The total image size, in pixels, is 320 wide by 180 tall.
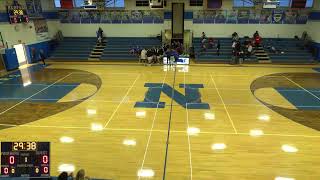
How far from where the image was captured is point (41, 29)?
2130 centimetres

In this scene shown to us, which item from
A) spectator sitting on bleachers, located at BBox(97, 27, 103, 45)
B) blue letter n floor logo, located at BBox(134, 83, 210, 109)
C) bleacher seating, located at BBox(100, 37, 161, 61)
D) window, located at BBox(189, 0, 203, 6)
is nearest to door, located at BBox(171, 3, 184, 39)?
window, located at BBox(189, 0, 203, 6)

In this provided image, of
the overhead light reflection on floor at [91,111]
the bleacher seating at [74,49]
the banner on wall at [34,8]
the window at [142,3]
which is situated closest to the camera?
the overhead light reflection on floor at [91,111]

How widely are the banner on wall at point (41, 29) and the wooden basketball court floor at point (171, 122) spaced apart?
5934 mm

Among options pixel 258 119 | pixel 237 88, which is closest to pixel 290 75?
pixel 237 88

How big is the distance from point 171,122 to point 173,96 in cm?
292

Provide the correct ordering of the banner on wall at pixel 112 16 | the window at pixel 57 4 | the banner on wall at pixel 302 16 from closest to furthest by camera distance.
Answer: the banner on wall at pixel 302 16
the banner on wall at pixel 112 16
the window at pixel 57 4

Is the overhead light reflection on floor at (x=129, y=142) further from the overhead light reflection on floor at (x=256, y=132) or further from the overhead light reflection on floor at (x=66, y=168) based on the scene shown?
the overhead light reflection on floor at (x=256, y=132)

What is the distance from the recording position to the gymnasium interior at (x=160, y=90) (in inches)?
268

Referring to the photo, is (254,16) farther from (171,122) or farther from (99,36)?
(171,122)

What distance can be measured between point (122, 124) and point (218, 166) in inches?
155

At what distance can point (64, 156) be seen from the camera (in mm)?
7215

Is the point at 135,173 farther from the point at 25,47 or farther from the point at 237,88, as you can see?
the point at 25,47

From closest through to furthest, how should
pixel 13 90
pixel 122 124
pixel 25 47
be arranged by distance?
pixel 122 124 < pixel 13 90 < pixel 25 47

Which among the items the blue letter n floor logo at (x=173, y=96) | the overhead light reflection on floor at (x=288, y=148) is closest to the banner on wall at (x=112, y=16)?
the blue letter n floor logo at (x=173, y=96)
